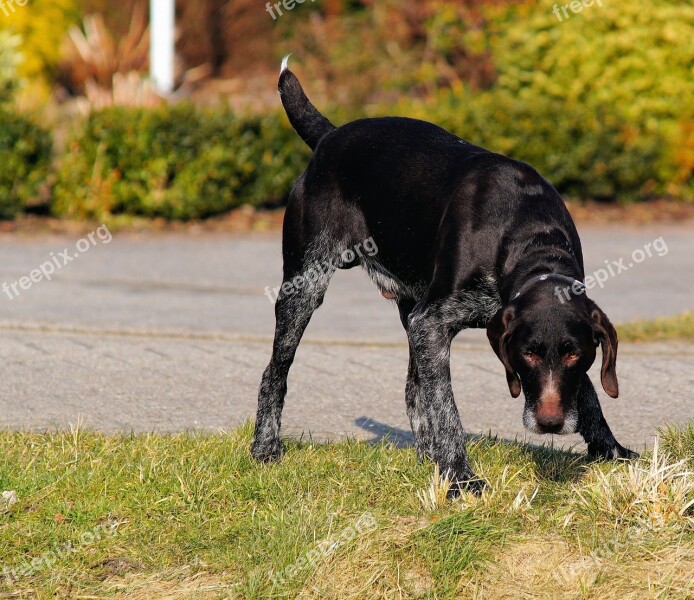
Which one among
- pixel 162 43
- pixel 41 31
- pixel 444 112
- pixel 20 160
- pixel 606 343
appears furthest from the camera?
pixel 41 31

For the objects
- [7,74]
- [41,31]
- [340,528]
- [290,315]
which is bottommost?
[340,528]

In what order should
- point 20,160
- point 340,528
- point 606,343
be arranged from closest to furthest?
point 606,343 → point 340,528 → point 20,160

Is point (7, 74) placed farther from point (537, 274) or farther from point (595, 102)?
point (537, 274)

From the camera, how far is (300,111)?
6117mm

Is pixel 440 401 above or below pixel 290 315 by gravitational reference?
below

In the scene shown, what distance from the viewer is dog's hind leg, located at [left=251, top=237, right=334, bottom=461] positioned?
5.70 meters

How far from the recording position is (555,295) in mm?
4484

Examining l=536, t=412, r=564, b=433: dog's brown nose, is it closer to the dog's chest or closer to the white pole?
the dog's chest

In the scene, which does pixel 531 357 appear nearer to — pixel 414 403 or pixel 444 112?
pixel 414 403

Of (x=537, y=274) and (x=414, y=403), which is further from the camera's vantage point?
(x=414, y=403)

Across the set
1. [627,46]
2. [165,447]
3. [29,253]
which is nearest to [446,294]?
[165,447]

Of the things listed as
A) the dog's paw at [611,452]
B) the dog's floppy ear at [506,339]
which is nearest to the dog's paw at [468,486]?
the dog's floppy ear at [506,339]

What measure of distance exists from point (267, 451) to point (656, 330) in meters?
4.04

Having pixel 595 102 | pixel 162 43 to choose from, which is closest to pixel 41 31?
pixel 162 43
